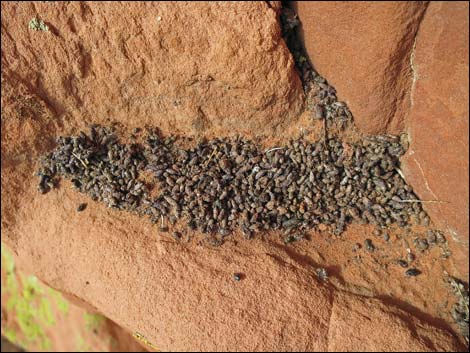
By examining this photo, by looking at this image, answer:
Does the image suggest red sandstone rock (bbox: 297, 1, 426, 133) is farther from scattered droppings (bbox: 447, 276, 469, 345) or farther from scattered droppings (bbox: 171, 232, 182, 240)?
scattered droppings (bbox: 171, 232, 182, 240)

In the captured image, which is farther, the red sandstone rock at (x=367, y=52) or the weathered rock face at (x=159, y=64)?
the weathered rock face at (x=159, y=64)

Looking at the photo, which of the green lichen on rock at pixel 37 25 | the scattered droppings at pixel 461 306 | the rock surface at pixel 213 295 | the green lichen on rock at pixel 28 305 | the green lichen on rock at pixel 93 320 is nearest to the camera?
the rock surface at pixel 213 295

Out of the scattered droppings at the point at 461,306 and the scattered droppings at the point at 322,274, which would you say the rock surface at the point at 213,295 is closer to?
the scattered droppings at the point at 322,274

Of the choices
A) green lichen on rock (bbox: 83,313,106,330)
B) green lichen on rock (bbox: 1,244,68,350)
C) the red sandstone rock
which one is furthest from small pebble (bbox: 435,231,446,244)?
green lichen on rock (bbox: 1,244,68,350)

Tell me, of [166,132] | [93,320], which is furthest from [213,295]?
[93,320]

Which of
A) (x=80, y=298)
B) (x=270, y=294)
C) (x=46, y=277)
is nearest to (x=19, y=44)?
(x=46, y=277)

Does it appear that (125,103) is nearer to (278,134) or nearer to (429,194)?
(278,134)

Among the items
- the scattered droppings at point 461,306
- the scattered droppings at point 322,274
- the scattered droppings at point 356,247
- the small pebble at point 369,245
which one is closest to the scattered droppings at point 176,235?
the scattered droppings at point 322,274

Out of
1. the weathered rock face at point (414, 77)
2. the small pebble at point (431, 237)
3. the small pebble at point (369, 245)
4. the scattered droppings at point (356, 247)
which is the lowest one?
the scattered droppings at point (356, 247)
